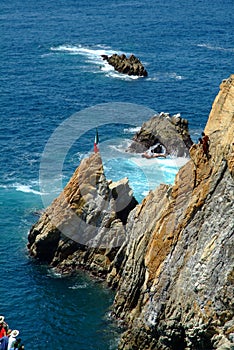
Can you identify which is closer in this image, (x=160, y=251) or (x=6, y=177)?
(x=160, y=251)

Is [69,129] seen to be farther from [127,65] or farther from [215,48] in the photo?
[215,48]

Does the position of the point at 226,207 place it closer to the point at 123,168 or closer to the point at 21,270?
the point at 21,270

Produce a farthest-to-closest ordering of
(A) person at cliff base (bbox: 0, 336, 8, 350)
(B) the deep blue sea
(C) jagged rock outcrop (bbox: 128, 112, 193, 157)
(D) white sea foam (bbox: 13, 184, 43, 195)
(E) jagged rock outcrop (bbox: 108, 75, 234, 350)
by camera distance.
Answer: (C) jagged rock outcrop (bbox: 128, 112, 193, 157), (D) white sea foam (bbox: 13, 184, 43, 195), (B) the deep blue sea, (E) jagged rock outcrop (bbox: 108, 75, 234, 350), (A) person at cliff base (bbox: 0, 336, 8, 350)

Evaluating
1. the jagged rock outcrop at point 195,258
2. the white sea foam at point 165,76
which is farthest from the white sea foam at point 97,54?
the jagged rock outcrop at point 195,258

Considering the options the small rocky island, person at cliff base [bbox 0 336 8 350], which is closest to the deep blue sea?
the small rocky island

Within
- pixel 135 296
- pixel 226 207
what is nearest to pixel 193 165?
pixel 226 207

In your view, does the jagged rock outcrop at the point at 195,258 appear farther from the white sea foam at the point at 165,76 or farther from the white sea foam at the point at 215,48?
the white sea foam at the point at 215,48

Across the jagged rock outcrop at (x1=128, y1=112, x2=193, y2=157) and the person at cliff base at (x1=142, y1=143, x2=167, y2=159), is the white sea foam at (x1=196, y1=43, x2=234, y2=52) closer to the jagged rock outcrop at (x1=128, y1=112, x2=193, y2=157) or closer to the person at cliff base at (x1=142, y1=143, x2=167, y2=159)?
the jagged rock outcrop at (x1=128, y1=112, x2=193, y2=157)
